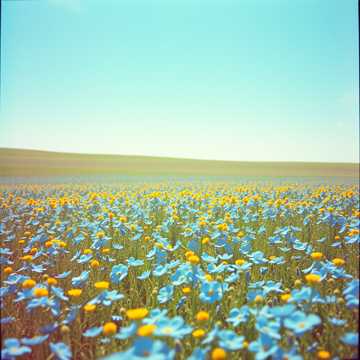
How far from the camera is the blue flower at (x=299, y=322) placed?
52.3 inches

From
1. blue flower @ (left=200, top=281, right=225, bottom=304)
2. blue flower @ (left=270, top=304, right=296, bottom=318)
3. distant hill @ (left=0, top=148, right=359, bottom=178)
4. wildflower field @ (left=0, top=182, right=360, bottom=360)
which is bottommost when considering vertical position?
wildflower field @ (left=0, top=182, right=360, bottom=360)

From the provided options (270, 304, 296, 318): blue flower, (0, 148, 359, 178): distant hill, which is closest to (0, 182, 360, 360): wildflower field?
(270, 304, 296, 318): blue flower

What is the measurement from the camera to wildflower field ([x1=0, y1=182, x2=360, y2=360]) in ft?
4.70

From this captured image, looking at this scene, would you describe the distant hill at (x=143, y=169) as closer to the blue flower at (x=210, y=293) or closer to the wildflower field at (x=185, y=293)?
the wildflower field at (x=185, y=293)

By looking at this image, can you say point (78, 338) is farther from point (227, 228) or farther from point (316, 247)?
point (316, 247)

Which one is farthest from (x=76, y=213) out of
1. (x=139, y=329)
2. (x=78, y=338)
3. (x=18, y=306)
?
(x=139, y=329)

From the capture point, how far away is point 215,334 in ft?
4.49

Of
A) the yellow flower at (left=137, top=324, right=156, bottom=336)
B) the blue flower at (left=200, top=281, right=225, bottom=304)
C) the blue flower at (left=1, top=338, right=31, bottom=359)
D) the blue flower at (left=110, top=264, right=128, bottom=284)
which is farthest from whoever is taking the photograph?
the blue flower at (left=110, top=264, right=128, bottom=284)

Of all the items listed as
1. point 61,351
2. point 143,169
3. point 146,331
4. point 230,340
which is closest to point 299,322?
point 230,340

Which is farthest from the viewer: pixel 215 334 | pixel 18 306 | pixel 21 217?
pixel 21 217

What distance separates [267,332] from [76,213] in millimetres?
4827

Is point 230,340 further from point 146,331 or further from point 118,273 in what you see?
point 118,273

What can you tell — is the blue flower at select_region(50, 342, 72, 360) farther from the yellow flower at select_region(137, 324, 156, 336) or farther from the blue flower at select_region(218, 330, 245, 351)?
the blue flower at select_region(218, 330, 245, 351)

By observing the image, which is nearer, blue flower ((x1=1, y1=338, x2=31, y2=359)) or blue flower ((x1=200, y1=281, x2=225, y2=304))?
blue flower ((x1=1, y1=338, x2=31, y2=359))
